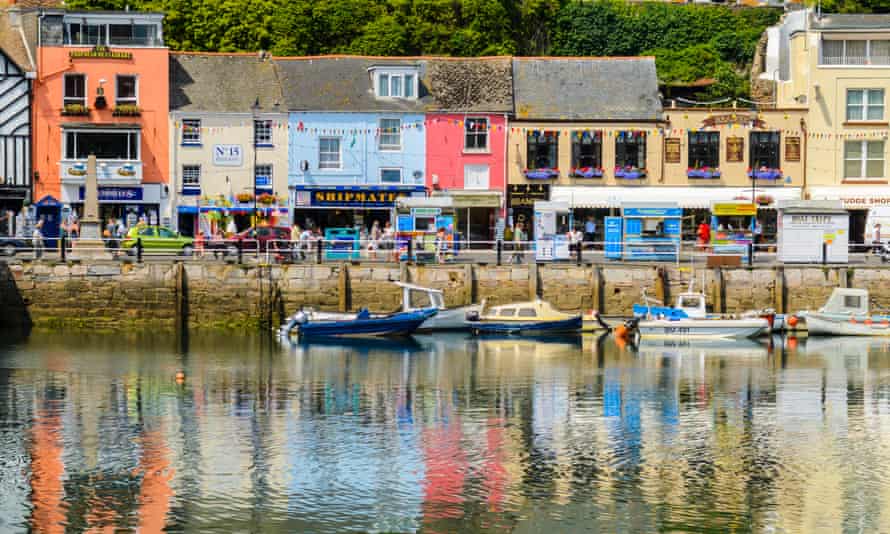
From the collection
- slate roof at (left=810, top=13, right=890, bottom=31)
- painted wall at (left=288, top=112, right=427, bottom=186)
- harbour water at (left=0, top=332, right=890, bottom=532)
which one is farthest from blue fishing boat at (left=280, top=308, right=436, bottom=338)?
slate roof at (left=810, top=13, right=890, bottom=31)

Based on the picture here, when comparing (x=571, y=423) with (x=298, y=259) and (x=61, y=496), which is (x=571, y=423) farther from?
(x=298, y=259)

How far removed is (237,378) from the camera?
4178 cm

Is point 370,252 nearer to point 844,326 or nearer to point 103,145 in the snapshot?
point 844,326

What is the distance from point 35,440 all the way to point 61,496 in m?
5.33

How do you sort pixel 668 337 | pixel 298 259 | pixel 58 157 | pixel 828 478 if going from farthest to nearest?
pixel 58 157, pixel 298 259, pixel 668 337, pixel 828 478

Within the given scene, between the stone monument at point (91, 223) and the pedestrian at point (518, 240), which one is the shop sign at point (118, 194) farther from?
the pedestrian at point (518, 240)

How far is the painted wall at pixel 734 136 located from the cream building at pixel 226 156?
1686cm

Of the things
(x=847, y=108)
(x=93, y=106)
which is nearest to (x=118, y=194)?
(x=93, y=106)

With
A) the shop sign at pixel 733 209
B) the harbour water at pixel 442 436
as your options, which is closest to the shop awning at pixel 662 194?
the shop sign at pixel 733 209

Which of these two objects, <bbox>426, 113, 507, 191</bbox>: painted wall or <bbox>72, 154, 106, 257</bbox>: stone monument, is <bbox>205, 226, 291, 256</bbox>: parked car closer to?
<bbox>72, 154, 106, 257</bbox>: stone monument

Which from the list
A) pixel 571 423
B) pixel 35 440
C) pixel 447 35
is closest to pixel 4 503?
pixel 35 440

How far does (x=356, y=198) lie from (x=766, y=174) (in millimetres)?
17775

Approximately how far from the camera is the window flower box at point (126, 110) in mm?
64562

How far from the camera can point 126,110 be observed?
64562mm
